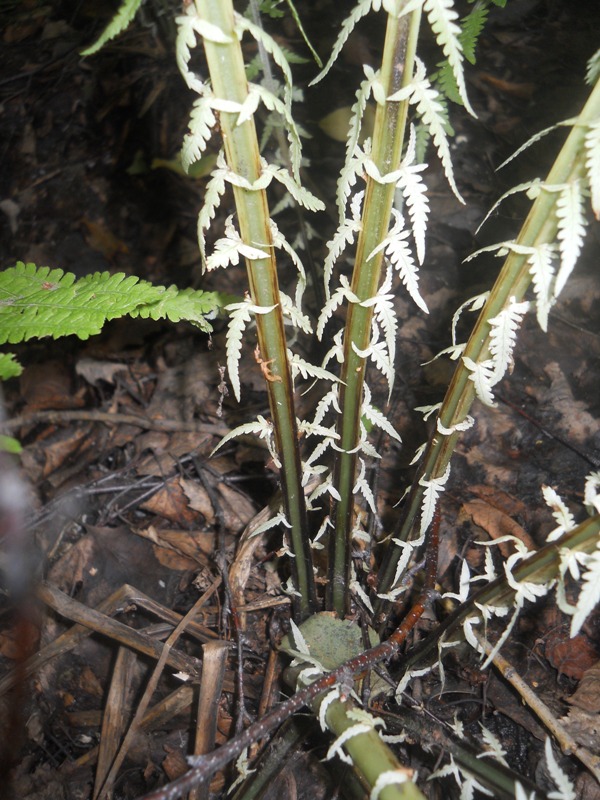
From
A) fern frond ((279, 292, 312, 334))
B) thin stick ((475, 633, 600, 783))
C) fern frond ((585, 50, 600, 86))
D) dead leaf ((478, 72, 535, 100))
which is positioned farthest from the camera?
dead leaf ((478, 72, 535, 100))

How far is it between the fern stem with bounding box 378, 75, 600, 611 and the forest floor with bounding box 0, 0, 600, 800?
320 millimetres

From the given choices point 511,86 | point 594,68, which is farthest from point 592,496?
point 511,86

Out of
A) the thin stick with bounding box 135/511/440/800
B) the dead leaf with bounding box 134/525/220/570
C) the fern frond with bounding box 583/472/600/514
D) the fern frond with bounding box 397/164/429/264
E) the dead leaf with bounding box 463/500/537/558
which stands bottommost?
the dead leaf with bounding box 134/525/220/570

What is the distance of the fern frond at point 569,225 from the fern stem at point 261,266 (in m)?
0.38

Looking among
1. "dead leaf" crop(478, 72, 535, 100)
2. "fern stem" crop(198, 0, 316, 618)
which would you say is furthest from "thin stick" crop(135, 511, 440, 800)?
"dead leaf" crop(478, 72, 535, 100)

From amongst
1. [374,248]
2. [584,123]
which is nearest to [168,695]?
[374,248]

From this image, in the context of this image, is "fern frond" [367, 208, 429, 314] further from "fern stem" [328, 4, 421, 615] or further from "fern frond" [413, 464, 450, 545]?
"fern frond" [413, 464, 450, 545]

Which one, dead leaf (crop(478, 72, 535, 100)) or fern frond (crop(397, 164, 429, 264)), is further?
dead leaf (crop(478, 72, 535, 100))

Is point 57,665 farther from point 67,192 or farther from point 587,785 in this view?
point 67,192

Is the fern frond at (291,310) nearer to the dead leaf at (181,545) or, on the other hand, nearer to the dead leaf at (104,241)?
the dead leaf at (181,545)

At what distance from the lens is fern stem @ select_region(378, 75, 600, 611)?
2.29 feet

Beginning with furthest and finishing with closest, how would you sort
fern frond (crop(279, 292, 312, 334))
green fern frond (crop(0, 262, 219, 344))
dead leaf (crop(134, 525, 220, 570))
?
1. dead leaf (crop(134, 525, 220, 570))
2. green fern frond (crop(0, 262, 219, 344))
3. fern frond (crop(279, 292, 312, 334))

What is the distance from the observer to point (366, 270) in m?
0.87

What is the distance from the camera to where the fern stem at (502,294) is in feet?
2.29
